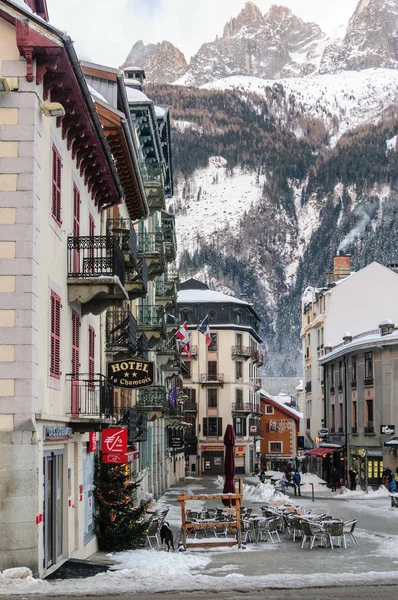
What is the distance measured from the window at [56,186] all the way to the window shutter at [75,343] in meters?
2.82

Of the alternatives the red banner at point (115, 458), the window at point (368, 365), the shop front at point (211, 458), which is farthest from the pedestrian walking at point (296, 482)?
the shop front at point (211, 458)

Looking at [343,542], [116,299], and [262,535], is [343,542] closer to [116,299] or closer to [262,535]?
[262,535]

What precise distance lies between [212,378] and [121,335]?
70.2 meters

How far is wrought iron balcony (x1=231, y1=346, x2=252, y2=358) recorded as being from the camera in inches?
3900

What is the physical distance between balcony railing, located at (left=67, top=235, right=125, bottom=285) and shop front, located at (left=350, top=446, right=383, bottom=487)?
42.8 m

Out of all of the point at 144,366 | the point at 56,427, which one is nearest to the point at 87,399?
the point at 144,366

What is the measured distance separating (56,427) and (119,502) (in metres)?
7.10

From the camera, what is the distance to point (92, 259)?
21.8 metres

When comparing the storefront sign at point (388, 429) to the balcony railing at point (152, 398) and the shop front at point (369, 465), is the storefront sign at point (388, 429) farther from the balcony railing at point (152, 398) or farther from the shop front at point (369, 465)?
the balcony railing at point (152, 398)

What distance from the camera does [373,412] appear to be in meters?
64.9

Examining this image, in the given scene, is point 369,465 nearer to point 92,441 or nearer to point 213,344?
point 213,344

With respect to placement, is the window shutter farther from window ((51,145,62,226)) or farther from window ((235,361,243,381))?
window ((235,361,243,381))

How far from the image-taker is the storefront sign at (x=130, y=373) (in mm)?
23000

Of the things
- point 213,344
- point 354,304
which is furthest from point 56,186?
point 213,344
